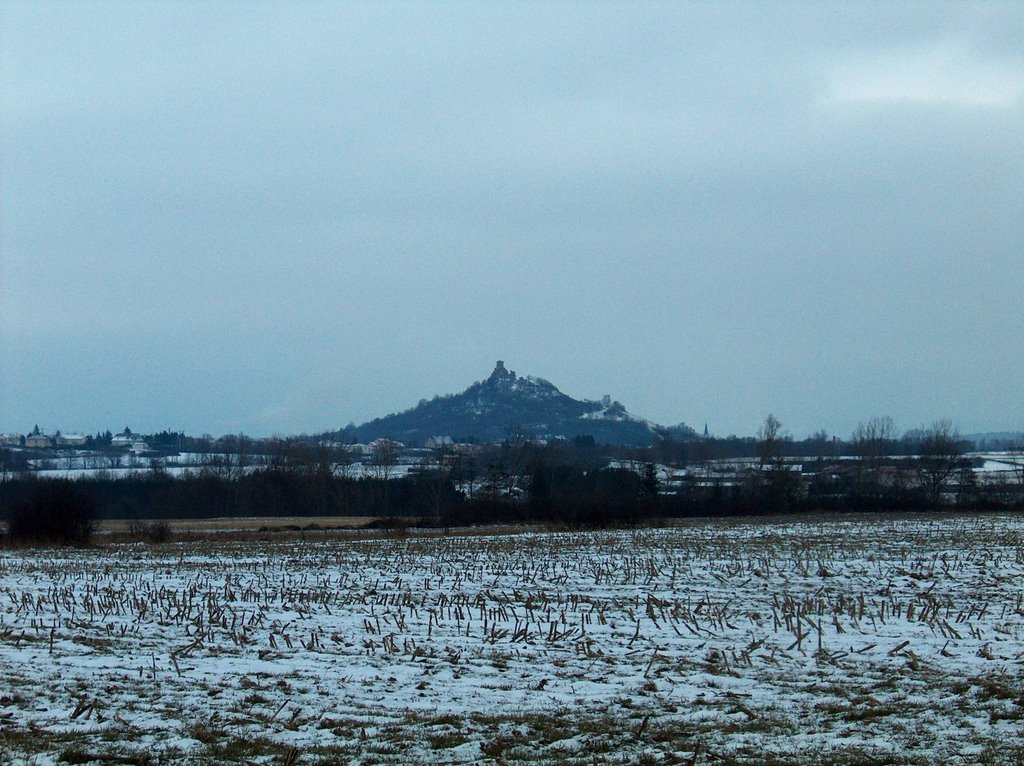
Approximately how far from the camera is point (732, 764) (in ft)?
24.3

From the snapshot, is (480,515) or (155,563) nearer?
(155,563)

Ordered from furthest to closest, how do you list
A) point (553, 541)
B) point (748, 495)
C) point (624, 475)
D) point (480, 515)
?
point (624, 475), point (748, 495), point (480, 515), point (553, 541)

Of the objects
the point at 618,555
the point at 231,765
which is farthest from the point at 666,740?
the point at 618,555

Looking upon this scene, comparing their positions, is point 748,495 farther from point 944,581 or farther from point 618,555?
point 944,581

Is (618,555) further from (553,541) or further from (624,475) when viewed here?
(624,475)

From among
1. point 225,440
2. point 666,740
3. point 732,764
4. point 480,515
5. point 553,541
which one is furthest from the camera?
point 225,440

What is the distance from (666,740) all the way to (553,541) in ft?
98.7

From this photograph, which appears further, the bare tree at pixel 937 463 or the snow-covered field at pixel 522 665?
the bare tree at pixel 937 463

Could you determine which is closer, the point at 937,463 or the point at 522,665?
the point at 522,665

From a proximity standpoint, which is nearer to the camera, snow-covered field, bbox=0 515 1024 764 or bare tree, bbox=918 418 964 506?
snow-covered field, bbox=0 515 1024 764

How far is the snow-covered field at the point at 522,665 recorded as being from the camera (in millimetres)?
8180

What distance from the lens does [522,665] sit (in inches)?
480

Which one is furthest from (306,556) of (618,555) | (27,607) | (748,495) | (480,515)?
(748,495)

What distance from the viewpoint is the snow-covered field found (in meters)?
8.18
